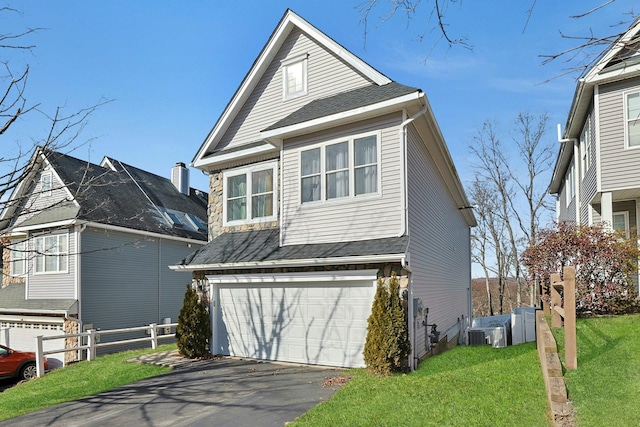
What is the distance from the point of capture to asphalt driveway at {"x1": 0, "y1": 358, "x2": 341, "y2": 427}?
259 inches

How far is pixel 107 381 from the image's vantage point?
9.55 m

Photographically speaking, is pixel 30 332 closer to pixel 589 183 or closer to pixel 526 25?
pixel 526 25

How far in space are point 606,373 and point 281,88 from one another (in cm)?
1026

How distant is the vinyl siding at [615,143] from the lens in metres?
11.4

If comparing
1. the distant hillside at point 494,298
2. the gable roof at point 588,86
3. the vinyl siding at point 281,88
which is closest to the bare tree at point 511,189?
the distant hillside at point 494,298

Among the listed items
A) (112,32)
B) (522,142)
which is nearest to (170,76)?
(112,32)

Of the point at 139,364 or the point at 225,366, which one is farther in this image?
the point at 139,364

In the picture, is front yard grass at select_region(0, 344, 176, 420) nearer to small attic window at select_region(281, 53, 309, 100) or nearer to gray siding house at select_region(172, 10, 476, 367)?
gray siding house at select_region(172, 10, 476, 367)

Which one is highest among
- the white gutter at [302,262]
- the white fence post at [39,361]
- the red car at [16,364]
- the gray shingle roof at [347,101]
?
the gray shingle roof at [347,101]

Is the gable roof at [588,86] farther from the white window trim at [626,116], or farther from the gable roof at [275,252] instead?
the gable roof at [275,252]

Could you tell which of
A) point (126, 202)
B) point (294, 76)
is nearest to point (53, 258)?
point (126, 202)

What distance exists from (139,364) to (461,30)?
10816mm

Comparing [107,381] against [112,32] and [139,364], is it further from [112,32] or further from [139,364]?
[112,32]

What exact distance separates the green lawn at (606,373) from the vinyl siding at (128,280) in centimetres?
1425
